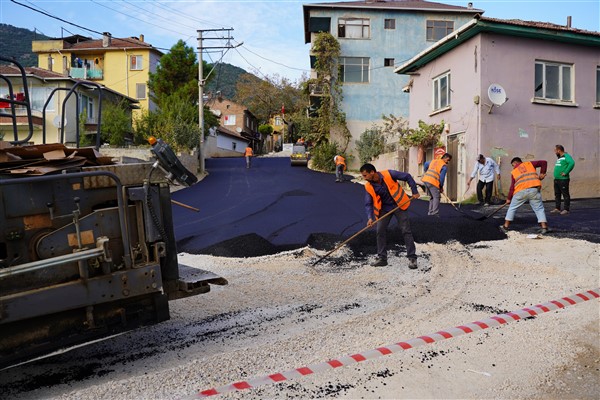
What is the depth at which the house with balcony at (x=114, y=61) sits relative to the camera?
40.1m

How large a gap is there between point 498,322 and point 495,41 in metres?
11.6

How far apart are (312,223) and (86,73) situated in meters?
35.1

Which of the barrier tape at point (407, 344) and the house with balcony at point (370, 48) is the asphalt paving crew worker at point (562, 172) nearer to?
the barrier tape at point (407, 344)

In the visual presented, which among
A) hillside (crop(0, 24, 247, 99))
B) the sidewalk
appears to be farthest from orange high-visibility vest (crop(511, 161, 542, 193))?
hillside (crop(0, 24, 247, 99))

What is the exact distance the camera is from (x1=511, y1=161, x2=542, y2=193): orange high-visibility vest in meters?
9.10

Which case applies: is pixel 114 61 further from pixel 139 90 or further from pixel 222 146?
pixel 222 146

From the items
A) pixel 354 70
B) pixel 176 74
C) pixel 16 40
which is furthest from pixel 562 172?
pixel 16 40

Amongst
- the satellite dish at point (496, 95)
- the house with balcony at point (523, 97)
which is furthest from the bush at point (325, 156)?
the satellite dish at point (496, 95)

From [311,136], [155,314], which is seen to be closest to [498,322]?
[155,314]

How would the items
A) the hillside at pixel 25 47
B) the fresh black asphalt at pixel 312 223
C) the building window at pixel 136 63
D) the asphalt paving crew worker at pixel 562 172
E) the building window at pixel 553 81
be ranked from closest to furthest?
the fresh black asphalt at pixel 312 223 < the asphalt paving crew worker at pixel 562 172 < the building window at pixel 553 81 < the building window at pixel 136 63 < the hillside at pixel 25 47

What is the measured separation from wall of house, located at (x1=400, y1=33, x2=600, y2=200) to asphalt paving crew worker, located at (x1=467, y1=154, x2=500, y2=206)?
0.64 metres

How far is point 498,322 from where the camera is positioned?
468 centimetres

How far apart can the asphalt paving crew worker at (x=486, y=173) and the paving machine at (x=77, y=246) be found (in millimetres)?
11137

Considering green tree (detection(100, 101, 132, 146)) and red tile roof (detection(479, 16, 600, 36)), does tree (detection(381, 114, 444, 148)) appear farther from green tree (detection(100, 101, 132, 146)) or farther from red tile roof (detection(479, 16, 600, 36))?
green tree (detection(100, 101, 132, 146))
